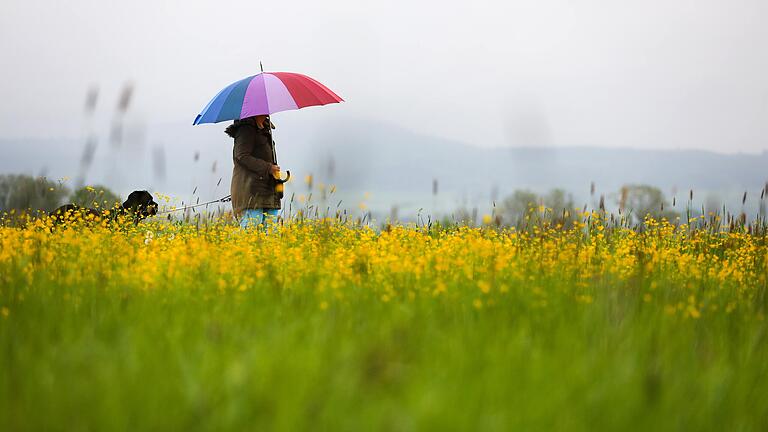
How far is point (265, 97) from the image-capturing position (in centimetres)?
805

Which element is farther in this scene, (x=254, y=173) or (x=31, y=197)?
(x=31, y=197)

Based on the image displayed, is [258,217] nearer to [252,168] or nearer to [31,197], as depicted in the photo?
[252,168]

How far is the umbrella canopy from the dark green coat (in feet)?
1.12

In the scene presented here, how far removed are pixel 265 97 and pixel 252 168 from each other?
2.94 ft

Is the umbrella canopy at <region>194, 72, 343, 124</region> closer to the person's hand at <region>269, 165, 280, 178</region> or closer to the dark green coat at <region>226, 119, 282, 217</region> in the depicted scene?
the dark green coat at <region>226, 119, 282, 217</region>

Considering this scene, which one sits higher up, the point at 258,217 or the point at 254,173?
the point at 254,173

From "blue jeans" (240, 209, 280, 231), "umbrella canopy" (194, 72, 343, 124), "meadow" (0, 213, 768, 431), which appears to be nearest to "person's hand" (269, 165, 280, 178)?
"blue jeans" (240, 209, 280, 231)

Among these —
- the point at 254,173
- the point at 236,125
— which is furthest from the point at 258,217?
the point at 236,125

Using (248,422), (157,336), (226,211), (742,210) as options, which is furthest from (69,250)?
(742,210)

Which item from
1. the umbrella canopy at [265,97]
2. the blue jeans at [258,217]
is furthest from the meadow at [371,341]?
the umbrella canopy at [265,97]

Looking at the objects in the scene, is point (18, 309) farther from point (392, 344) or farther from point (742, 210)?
point (742, 210)

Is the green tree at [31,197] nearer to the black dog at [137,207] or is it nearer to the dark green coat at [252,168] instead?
the black dog at [137,207]

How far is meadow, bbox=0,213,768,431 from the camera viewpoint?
2.51m

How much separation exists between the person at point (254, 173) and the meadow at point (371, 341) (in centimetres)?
226
